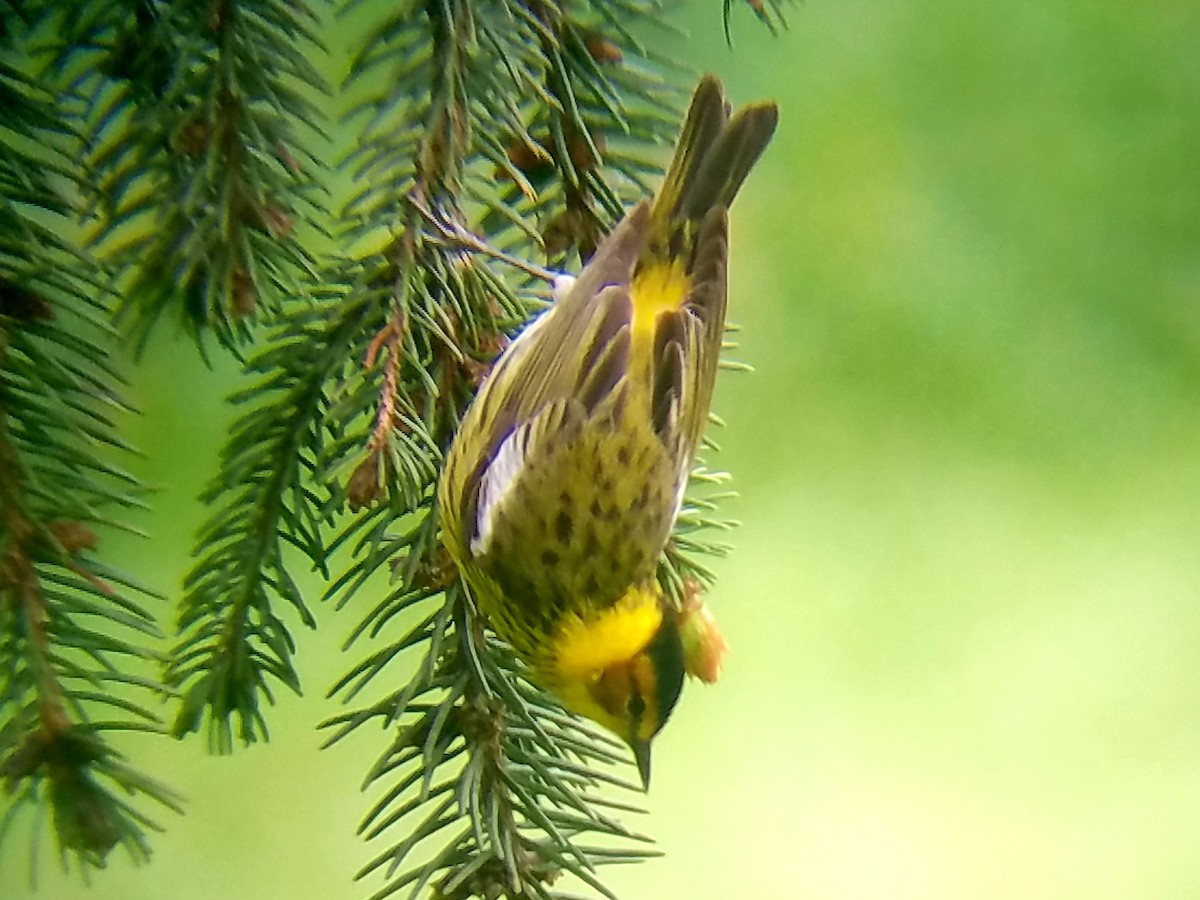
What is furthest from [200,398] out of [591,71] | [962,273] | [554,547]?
[962,273]

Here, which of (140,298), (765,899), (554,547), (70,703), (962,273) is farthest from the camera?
(962,273)

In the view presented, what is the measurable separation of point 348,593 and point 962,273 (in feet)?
3.28

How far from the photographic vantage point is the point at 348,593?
481mm

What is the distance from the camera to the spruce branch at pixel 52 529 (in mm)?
399

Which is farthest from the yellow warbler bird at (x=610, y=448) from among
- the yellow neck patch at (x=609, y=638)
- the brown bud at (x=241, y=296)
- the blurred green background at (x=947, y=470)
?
the blurred green background at (x=947, y=470)

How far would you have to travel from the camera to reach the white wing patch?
0.63 metres

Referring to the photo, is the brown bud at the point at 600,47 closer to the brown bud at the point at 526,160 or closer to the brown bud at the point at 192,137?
the brown bud at the point at 526,160

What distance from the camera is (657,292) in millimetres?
745

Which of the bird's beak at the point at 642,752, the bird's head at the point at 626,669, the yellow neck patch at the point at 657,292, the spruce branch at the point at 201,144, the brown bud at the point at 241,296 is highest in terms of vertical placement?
the yellow neck patch at the point at 657,292

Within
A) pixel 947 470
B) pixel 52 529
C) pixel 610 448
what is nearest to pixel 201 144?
pixel 52 529

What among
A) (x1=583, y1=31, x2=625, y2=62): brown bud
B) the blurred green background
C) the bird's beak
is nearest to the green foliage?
(x1=583, y1=31, x2=625, y2=62): brown bud

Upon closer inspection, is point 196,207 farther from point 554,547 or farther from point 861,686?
point 861,686

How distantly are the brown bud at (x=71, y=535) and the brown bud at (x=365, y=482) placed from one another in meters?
0.10

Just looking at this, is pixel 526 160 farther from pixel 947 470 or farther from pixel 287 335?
pixel 947 470
